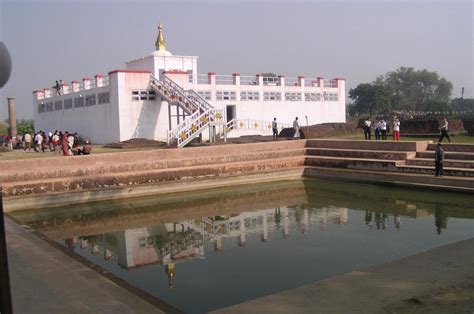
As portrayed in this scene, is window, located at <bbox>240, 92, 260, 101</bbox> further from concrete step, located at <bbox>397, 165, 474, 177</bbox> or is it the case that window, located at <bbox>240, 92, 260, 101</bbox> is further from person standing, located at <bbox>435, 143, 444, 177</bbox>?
person standing, located at <bbox>435, 143, 444, 177</bbox>

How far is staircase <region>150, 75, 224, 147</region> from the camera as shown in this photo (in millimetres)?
21703

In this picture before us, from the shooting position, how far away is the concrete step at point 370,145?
54.9ft

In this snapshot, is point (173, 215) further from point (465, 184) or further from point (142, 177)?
point (465, 184)

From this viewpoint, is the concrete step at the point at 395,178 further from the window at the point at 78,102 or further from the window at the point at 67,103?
the window at the point at 67,103

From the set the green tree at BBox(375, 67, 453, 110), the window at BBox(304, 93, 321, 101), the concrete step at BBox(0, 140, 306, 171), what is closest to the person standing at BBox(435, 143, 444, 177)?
the concrete step at BBox(0, 140, 306, 171)

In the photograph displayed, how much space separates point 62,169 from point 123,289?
9606 millimetres

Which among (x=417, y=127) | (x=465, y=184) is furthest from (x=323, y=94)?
(x=465, y=184)

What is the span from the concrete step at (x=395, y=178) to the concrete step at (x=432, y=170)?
8.0 inches

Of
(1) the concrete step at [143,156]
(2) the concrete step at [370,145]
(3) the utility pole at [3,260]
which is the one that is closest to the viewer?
(3) the utility pole at [3,260]

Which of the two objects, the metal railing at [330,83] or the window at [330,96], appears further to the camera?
the metal railing at [330,83]

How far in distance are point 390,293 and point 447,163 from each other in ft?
36.3

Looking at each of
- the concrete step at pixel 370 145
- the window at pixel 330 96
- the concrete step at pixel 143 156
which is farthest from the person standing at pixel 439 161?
the window at pixel 330 96

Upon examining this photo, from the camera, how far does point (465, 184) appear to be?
13.7 metres

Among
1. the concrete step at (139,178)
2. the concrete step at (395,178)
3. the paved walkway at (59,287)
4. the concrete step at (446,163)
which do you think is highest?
the concrete step at (446,163)
